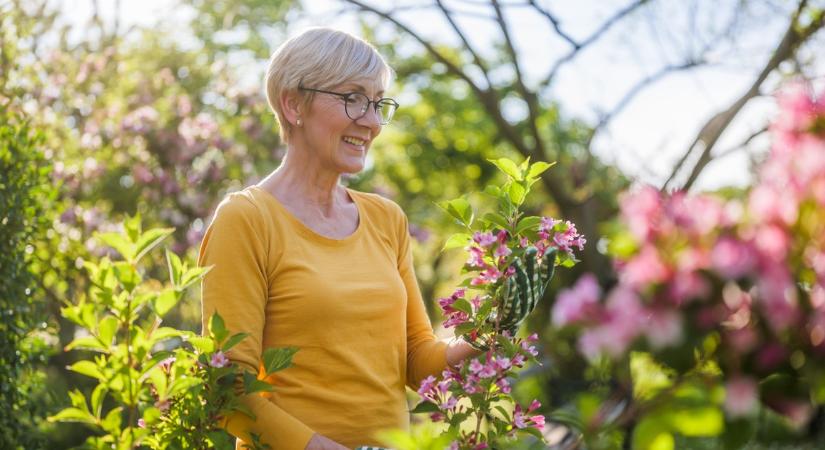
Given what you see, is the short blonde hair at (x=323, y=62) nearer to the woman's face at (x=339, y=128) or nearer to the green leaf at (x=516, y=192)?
the woman's face at (x=339, y=128)

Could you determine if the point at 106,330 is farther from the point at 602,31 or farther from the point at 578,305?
the point at 602,31

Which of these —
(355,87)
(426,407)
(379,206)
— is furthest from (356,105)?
(426,407)

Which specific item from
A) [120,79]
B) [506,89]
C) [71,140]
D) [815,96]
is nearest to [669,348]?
[815,96]

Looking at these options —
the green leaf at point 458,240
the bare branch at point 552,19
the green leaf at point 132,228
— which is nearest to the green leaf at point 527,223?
the green leaf at point 458,240

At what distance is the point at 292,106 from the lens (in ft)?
7.82

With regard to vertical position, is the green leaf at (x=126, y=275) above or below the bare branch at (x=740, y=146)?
above

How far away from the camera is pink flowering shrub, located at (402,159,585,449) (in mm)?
1927

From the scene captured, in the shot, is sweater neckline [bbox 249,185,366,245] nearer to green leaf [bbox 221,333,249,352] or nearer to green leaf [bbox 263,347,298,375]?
green leaf [bbox 263,347,298,375]

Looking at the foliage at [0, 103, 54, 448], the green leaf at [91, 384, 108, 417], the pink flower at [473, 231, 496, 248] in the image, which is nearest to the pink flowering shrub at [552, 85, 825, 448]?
the green leaf at [91, 384, 108, 417]

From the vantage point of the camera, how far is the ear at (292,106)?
93.1 inches

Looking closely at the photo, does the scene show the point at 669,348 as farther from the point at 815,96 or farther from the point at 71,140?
the point at 71,140

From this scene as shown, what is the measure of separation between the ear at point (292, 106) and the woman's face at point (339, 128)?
0.10 feet

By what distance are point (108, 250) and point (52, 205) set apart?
246 cm

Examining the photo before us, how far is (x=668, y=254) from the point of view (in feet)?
2.81
